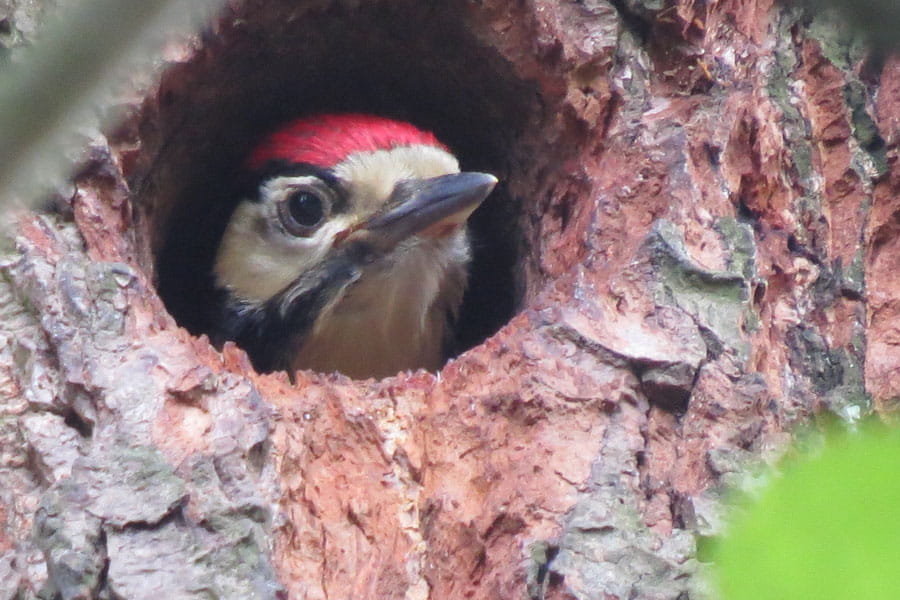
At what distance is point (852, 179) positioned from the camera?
314 centimetres

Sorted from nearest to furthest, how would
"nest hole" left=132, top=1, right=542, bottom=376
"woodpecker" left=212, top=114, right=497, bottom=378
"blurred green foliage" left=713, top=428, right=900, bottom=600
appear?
"blurred green foliage" left=713, top=428, right=900, bottom=600 < "nest hole" left=132, top=1, right=542, bottom=376 < "woodpecker" left=212, top=114, right=497, bottom=378

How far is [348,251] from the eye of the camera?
3.72 meters

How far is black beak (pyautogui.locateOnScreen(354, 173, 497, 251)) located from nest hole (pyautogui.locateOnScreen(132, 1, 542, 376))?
0.30 metres

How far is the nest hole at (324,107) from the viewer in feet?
11.3

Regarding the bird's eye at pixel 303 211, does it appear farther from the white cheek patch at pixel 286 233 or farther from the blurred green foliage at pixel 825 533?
the blurred green foliage at pixel 825 533

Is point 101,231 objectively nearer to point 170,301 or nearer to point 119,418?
point 119,418

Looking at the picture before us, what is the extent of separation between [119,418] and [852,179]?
1977mm

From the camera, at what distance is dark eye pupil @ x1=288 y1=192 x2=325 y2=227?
3840mm

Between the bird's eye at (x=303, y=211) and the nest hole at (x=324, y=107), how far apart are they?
344 mm

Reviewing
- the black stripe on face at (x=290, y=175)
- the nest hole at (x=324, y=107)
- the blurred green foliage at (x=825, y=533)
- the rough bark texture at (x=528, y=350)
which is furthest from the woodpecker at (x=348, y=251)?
the blurred green foliage at (x=825, y=533)

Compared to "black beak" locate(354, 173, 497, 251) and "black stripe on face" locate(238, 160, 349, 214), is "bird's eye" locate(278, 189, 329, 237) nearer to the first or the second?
"black stripe on face" locate(238, 160, 349, 214)

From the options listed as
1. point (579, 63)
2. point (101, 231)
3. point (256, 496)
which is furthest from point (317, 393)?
point (579, 63)

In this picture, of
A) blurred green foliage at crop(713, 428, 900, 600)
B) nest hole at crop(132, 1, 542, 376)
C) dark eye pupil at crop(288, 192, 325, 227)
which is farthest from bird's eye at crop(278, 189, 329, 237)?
blurred green foliage at crop(713, 428, 900, 600)

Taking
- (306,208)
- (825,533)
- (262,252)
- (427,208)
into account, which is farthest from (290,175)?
(825,533)
